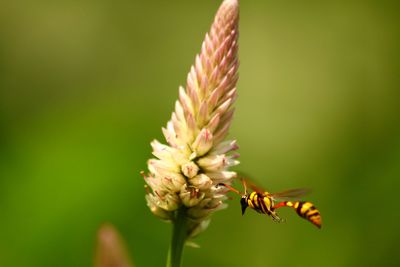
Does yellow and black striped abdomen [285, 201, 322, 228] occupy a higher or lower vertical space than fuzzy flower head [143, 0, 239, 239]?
lower

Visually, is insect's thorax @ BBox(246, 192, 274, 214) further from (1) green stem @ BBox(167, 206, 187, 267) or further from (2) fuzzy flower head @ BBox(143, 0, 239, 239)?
(1) green stem @ BBox(167, 206, 187, 267)

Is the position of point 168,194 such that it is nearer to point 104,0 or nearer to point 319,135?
point 319,135

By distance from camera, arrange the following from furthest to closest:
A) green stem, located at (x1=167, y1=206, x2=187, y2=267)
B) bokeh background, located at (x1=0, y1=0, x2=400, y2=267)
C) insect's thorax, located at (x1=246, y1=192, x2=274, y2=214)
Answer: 1. bokeh background, located at (x1=0, y1=0, x2=400, y2=267)
2. insect's thorax, located at (x1=246, y1=192, x2=274, y2=214)
3. green stem, located at (x1=167, y1=206, x2=187, y2=267)

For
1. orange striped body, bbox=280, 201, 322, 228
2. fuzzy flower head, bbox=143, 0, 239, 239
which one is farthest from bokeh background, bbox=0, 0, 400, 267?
fuzzy flower head, bbox=143, 0, 239, 239

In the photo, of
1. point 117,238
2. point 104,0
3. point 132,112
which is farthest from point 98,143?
point 104,0

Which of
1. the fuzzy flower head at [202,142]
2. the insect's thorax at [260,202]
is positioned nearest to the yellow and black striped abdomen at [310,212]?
the insect's thorax at [260,202]

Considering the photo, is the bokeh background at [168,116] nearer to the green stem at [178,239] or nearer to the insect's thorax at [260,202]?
the insect's thorax at [260,202]
